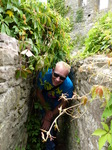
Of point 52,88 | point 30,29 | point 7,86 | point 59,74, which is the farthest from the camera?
point 52,88

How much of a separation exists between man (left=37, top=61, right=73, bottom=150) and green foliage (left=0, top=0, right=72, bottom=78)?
0.91 feet

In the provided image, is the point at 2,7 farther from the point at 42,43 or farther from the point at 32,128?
the point at 32,128

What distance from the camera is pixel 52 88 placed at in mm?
2434

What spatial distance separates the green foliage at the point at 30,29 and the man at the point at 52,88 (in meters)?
0.28

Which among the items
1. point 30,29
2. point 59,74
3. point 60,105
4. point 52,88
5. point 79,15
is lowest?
point 60,105

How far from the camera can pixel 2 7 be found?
5.07 feet

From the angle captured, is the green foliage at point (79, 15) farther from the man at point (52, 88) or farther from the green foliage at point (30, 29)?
the man at point (52, 88)

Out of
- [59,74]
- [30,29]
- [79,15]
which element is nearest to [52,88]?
[59,74]

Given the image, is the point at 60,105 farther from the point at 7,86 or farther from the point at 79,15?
the point at 79,15

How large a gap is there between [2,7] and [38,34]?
66 cm

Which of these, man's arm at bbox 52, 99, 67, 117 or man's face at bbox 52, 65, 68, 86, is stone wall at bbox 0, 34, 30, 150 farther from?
man's arm at bbox 52, 99, 67, 117

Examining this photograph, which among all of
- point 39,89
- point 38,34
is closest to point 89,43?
point 38,34

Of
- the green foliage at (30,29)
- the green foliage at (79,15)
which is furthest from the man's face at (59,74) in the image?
the green foliage at (79,15)

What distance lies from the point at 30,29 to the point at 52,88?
3.56 ft
